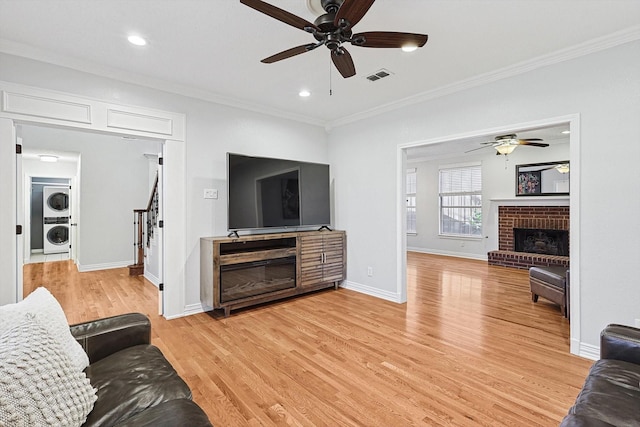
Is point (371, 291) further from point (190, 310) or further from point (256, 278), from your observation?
point (190, 310)

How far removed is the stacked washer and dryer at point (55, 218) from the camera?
8578 mm

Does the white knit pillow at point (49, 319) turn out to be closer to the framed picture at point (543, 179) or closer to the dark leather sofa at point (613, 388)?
the dark leather sofa at point (613, 388)

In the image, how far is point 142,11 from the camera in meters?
2.23

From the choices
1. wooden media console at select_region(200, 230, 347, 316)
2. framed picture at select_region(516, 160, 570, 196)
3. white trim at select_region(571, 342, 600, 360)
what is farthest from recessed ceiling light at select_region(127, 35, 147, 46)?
framed picture at select_region(516, 160, 570, 196)

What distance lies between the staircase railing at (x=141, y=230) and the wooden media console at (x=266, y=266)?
2.29m

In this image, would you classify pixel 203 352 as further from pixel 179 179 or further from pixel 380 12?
pixel 380 12

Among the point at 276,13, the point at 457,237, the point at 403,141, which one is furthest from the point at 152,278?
the point at 457,237

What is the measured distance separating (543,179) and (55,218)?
40.4 feet

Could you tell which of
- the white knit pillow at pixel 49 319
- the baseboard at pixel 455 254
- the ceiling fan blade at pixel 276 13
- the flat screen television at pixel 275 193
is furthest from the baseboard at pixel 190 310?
the baseboard at pixel 455 254

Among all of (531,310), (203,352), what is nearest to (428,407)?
(203,352)

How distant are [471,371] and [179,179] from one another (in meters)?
3.51

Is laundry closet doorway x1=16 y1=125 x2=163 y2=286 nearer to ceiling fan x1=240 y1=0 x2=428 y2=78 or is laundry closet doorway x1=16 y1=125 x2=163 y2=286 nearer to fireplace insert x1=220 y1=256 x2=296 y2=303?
fireplace insert x1=220 y1=256 x2=296 y2=303

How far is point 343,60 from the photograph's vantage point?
2299 millimetres

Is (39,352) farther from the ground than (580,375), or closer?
farther from the ground
